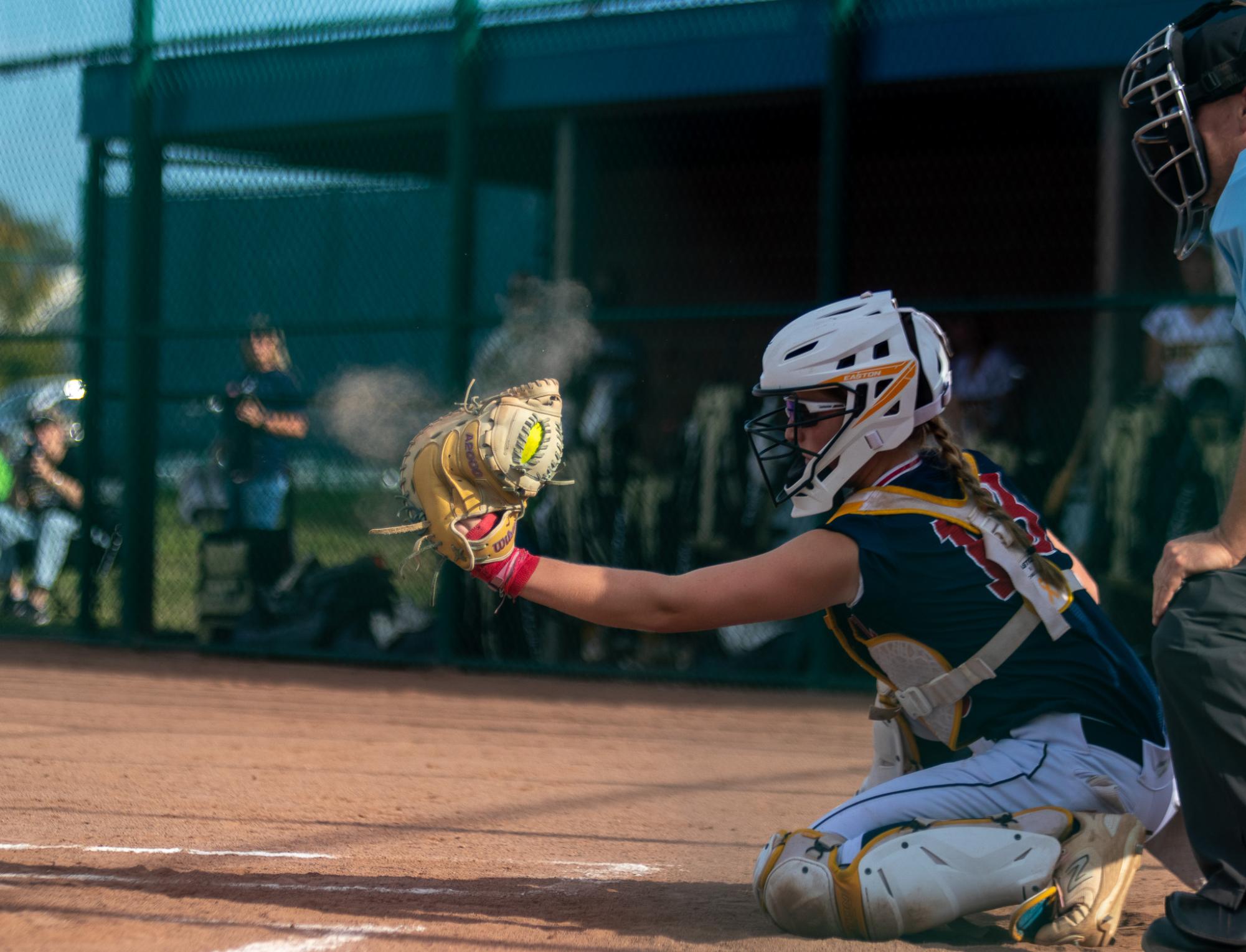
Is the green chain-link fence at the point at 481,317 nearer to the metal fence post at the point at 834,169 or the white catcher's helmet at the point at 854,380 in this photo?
the metal fence post at the point at 834,169

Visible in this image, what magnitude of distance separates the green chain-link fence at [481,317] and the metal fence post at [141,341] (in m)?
0.02

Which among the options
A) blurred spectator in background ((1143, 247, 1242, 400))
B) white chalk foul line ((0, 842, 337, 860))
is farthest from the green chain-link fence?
white chalk foul line ((0, 842, 337, 860))

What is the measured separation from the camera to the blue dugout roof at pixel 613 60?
8820mm

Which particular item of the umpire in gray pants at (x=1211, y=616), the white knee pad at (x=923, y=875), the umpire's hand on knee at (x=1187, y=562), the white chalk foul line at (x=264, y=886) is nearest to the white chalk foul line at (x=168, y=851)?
the white chalk foul line at (x=264, y=886)

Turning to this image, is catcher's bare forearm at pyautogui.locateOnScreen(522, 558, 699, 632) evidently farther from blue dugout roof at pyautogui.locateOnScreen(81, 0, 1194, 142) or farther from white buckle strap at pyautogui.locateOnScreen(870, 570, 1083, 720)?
blue dugout roof at pyautogui.locateOnScreen(81, 0, 1194, 142)

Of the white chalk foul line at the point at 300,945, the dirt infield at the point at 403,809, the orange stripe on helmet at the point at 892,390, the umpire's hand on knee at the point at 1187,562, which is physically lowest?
the dirt infield at the point at 403,809

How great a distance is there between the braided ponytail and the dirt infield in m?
0.84

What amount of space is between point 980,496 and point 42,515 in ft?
27.6

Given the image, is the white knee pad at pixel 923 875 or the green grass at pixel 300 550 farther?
the green grass at pixel 300 550

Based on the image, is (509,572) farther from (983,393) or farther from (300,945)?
(983,393)

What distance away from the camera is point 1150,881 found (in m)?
4.04

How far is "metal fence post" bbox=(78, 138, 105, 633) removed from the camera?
31.9 feet

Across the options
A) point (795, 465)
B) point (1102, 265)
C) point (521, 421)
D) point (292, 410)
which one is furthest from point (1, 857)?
point (1102, 265)

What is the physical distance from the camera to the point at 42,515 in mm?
10094
